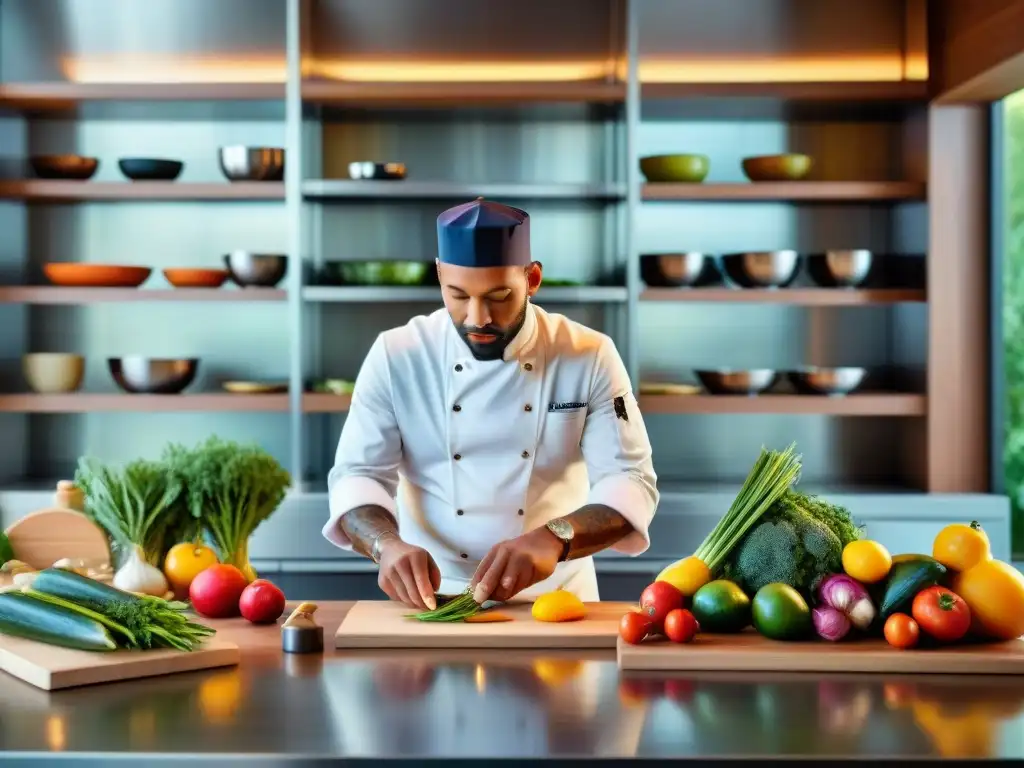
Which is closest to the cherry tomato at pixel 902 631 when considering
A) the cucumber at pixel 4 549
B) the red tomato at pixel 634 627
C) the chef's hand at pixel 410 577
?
the red tomato at pixel 634 627

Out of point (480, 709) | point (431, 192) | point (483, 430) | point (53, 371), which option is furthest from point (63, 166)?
point (480, 709)

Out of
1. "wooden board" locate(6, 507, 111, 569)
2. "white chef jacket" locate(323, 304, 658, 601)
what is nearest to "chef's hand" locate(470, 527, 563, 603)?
"white chef jacket" locate(323, 304, 658, 601)

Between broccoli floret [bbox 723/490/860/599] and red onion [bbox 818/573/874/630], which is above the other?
broccoli floret [bbox 723/490/860/599]

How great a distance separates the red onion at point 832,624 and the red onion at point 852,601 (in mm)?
13

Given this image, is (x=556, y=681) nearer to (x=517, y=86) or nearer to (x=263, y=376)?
(x=517, y=86)

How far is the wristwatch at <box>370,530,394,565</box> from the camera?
2.53m

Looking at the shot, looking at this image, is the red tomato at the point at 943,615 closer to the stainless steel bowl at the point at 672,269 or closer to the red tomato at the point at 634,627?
the red tomato at the point at 634,627

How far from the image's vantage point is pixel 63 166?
4715mm

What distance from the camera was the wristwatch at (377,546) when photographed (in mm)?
2529

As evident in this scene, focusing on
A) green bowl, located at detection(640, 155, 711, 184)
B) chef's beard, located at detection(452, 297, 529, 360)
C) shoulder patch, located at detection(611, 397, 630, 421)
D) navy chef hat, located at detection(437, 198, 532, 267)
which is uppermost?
green bowl, located at detection(640, 155, 711, 184)

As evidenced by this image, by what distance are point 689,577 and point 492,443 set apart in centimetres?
83

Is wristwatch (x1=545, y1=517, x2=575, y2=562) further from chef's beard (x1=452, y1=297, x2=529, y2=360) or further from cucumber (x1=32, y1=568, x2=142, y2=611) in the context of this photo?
cucumber (x1=32, y1=568, x2=142, y2=611)

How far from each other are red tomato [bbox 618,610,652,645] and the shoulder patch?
0.84 m

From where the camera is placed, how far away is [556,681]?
1963mm
